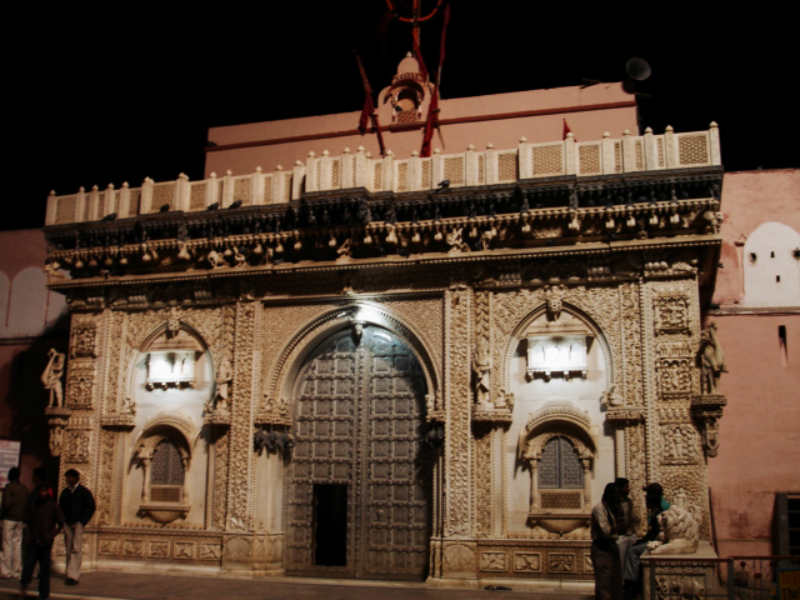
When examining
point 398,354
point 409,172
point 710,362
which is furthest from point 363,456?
point 710,362

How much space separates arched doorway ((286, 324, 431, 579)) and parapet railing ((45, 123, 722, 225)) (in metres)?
2.73

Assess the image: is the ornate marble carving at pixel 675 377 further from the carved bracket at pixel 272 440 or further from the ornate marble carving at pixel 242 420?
the ornate marble carving at pixel 242 420

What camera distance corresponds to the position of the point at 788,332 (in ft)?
55.1

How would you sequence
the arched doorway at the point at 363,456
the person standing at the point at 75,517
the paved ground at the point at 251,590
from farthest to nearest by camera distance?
the arched doorway at the point at 363,456
the person standing at the point at 75,517
the paved ground at the point at 251,590

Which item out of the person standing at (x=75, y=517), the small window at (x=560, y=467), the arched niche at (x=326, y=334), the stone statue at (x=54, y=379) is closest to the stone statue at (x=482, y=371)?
the arched niche at (x=326, y=334)

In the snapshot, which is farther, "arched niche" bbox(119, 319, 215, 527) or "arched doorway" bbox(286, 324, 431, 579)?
"arched niche" bbox(119, 319, 215, 527)

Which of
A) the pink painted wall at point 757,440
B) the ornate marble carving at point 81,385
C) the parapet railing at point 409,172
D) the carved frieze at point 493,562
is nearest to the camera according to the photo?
the carved frieze at point 493,562

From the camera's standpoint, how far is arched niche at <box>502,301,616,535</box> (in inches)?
543

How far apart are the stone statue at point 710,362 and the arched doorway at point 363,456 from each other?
466 cm

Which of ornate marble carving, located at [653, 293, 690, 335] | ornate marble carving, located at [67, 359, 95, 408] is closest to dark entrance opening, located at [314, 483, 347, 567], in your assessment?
ornate marble carving, located at [67, 359, 95, 408]

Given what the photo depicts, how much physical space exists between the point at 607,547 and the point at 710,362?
4475mm

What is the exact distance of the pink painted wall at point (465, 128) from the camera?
56.9 ft

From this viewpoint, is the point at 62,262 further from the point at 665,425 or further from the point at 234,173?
the point at 665,425

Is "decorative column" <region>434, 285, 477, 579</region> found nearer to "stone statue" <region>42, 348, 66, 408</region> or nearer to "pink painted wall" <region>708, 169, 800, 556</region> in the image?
"pink painted wall" <region>708, 169, 800, 556</region>
